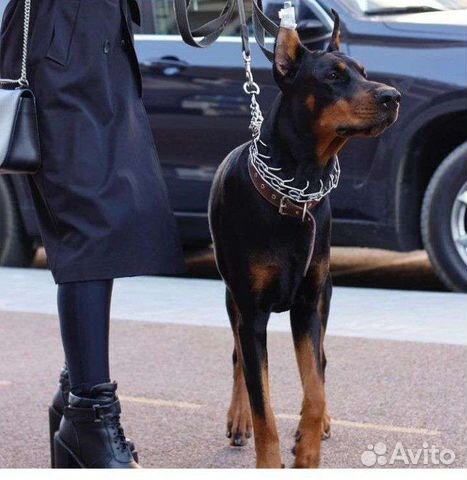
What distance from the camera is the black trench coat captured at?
3.61m

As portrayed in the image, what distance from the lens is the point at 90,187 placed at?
362 centimetres

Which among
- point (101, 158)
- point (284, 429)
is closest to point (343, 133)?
point (101, 158)

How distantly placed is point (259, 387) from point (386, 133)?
3377 millimetres

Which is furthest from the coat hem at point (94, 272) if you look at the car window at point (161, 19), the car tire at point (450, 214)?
the car window at point (161, 19)

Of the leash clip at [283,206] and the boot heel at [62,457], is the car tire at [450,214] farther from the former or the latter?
the boot heel at [62,457]

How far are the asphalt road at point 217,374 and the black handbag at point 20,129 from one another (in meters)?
1.11

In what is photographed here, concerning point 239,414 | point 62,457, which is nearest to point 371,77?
point 239,414

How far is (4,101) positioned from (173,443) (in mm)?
1404

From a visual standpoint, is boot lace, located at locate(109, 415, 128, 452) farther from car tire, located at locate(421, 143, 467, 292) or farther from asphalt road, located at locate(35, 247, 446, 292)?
asphalt road, located at locate(35, 247, 446, 292)

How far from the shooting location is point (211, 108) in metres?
7.32

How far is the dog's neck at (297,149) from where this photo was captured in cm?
378

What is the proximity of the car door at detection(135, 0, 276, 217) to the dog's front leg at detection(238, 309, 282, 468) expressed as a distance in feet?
11.4

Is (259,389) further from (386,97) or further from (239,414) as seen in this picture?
(386,97)

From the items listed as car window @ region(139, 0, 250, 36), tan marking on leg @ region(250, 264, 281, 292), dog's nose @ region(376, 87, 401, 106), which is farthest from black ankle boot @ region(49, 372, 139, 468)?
car window @ region(139, 0, 250, 36)
